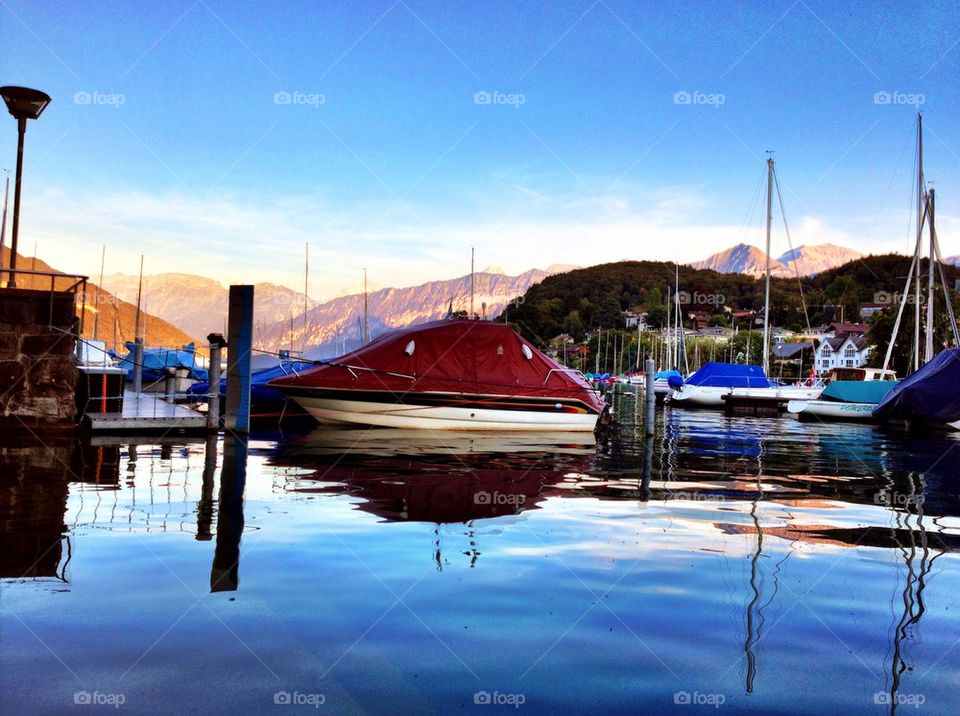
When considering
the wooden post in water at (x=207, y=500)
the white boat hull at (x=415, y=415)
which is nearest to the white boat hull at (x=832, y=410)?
the white boat hull at (x=415, y=415)

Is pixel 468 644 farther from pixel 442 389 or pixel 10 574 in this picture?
pixel 442 389

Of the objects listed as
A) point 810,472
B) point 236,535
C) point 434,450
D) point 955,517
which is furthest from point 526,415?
point 236,535

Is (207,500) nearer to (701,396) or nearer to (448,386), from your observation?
(448,386)

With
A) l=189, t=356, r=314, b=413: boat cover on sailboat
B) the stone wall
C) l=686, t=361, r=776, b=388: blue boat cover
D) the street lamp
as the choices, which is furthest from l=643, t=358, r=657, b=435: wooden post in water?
l=686, t=361, r=776, b=388: blue boat cover

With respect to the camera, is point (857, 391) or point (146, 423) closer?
point (146, 423)

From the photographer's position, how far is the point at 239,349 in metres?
18.1

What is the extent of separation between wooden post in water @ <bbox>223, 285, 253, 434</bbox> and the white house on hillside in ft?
477

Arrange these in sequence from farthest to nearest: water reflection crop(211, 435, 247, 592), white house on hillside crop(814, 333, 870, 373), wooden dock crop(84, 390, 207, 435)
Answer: white house on hillside crop(814, 333, 870, 373) < wooden dock crop(84, 390, 207, 435) < water reflection crop(211, 435, 247, 592)

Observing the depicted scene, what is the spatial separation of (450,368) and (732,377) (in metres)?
26.1

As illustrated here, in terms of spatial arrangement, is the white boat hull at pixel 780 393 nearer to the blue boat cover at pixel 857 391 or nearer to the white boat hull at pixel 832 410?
the white boat hull at pixel 832 410

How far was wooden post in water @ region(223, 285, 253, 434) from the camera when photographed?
1802 cm

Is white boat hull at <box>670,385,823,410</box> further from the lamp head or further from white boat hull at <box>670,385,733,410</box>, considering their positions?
the lamp head

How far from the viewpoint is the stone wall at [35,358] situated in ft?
53.6

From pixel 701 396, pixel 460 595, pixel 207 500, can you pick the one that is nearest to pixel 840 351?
pixel 701 396
